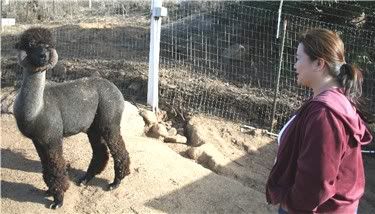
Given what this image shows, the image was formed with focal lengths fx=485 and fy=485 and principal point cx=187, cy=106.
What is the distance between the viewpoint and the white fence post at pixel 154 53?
7.70 metres

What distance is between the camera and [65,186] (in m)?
5.11

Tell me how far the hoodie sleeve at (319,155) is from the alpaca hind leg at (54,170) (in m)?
3.03

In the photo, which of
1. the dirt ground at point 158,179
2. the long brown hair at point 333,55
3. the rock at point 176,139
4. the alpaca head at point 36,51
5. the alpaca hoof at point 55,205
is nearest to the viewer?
the long brown hair at point 333,55

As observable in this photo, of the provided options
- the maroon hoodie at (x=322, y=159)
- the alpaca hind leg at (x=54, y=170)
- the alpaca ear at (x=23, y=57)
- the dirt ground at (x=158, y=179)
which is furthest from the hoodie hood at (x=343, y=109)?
the dirt ground at (x=158, y=179)

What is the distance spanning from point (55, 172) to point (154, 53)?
134 inches

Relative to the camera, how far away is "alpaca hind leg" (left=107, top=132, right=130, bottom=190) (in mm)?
5461

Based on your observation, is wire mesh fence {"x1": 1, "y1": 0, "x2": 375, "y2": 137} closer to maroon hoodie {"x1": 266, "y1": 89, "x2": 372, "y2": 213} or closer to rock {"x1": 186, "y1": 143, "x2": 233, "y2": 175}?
rock {"x1": 186, "y1": 143, "x2": 233, "y2": 175}

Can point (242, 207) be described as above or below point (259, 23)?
below

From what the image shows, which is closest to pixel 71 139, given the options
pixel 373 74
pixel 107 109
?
pixel 107 109

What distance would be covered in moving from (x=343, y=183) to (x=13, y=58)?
27.5 feet

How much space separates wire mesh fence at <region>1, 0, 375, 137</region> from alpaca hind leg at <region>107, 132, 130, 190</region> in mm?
2811

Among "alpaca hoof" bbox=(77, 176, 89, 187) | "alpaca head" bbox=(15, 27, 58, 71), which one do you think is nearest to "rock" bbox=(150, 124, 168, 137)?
"alpaca hoof" bbox=(77, 176, 89, 187)

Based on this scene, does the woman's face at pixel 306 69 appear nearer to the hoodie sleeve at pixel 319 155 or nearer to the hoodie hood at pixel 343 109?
the hoodie hood at pixel 343 109

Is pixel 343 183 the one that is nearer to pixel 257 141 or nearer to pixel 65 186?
pixel 65 186
